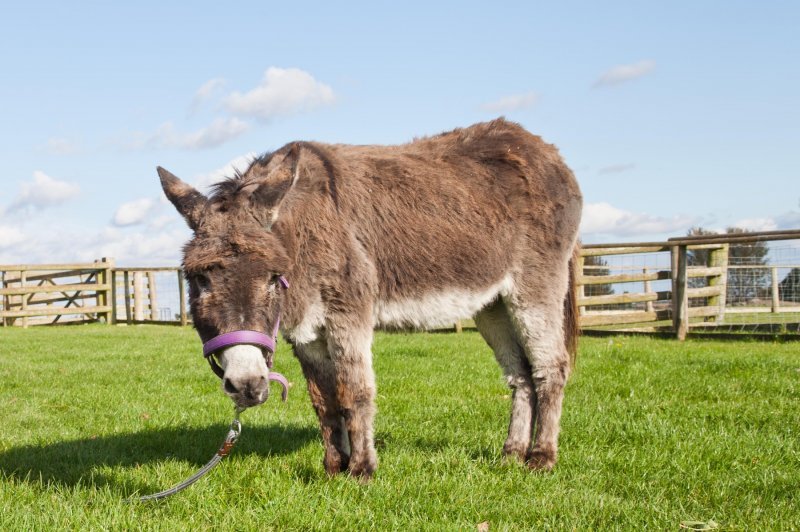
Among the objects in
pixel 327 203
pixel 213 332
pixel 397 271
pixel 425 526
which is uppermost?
pixel 327 203

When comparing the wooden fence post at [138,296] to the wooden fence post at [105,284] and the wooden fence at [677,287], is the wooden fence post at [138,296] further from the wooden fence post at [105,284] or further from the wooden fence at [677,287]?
the wooden fence at [677,287]

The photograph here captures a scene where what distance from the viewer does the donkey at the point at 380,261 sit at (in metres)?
3.56

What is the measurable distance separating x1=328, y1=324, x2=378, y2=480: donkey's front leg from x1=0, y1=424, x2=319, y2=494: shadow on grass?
3.30ft

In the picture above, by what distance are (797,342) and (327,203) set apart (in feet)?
35.0

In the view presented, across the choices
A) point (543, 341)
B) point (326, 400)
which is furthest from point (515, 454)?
point (326, 400)

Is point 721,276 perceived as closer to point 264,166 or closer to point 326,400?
point 326,400

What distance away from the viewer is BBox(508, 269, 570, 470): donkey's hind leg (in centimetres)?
482

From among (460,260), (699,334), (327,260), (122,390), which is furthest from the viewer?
(699,334)

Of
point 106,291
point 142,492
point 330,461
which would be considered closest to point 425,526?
point 330,461

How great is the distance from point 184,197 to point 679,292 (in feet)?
38.2

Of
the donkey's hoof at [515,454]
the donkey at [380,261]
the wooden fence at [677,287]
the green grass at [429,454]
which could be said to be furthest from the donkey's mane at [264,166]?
the wooden fence at [677,287]

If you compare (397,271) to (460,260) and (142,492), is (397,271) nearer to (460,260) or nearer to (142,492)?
(460,260)

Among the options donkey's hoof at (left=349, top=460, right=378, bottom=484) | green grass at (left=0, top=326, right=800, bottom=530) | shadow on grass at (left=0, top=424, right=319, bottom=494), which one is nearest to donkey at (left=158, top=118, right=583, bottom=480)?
donkey's hoof at (left=349, top=460, right=378, bottom=484)

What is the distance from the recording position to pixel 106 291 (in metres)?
23.0
